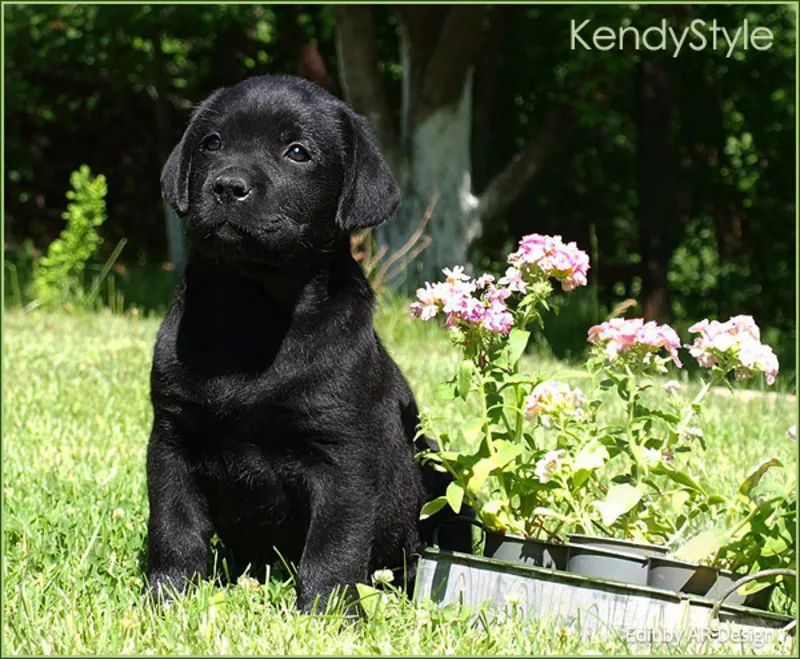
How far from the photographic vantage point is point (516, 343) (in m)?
2.93

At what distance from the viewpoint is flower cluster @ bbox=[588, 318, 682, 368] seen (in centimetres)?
280

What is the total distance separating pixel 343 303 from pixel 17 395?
3099mm

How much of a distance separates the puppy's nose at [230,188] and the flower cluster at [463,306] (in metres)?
0.55

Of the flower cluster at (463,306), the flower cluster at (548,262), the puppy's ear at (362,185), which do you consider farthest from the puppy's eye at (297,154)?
the flower cluster at (548,262)

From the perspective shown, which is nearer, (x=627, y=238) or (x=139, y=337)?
(x=139, y=337)

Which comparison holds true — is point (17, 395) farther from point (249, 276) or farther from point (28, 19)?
point (28, 19)

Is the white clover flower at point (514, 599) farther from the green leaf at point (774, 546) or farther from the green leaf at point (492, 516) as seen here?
the green leaf at point (774, 546)

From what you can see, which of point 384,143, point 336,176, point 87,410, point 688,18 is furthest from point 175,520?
point 688,18

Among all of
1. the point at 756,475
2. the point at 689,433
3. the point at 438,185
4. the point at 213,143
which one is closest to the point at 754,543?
the point at 756,475

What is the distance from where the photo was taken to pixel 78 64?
1405 centimetres

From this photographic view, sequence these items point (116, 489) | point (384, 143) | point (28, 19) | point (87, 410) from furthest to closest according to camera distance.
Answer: point (28, 19)
point (384, 143)
point (87, 410)
point (116, 489)

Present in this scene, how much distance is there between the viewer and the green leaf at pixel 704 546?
2.76 meters

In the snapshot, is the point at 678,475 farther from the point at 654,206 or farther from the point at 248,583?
the point at 654,206

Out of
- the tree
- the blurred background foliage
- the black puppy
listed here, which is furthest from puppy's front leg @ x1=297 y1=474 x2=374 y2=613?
the blurred background foliage
